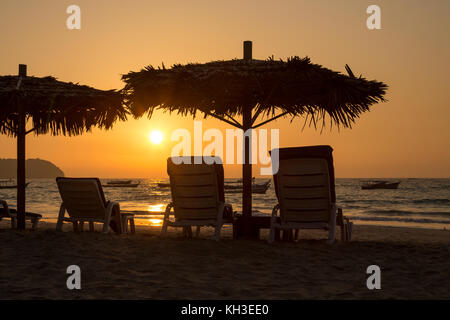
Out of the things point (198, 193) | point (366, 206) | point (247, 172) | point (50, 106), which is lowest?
point (366, 206)

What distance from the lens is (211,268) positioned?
4.86 meters

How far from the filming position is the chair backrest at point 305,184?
6.39 metres

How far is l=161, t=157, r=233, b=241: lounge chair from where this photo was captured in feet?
22.1

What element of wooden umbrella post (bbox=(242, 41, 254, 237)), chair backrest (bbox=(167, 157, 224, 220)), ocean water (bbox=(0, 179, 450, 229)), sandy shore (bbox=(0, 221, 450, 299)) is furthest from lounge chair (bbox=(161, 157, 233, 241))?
ocean water (bbox=(0, 179, 450, 229))

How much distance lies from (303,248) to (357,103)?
2407 mm

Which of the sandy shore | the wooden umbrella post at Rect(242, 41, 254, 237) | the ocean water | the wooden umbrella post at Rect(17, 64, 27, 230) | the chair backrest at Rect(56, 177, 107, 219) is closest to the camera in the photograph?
the sandy shore

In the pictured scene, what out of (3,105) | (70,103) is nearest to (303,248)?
(70,103)

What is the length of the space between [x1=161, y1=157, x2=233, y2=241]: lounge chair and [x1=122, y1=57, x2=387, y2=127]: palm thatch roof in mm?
1084

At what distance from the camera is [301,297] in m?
3.77

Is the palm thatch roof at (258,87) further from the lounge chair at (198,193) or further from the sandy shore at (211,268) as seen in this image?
the sandy shore at (211,268)

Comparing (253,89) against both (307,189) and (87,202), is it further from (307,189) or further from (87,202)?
(87,202)

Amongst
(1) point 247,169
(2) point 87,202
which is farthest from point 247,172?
(2) point 87,202

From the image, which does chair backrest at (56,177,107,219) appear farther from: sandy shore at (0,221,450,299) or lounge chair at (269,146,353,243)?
lounge chair at (269,146,353,243)

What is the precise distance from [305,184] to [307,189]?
0.07 metres
